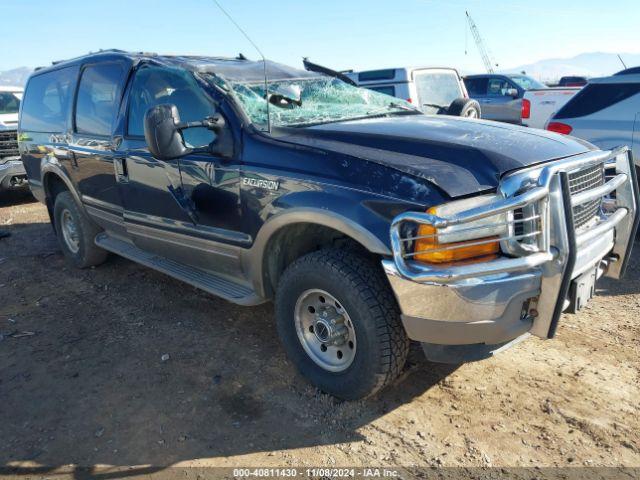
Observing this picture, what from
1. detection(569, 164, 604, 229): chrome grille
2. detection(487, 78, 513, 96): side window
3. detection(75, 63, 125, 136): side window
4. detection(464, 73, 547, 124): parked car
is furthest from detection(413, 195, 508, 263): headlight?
detection(487, 78, 513, 96): side window

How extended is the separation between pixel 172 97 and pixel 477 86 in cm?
1269

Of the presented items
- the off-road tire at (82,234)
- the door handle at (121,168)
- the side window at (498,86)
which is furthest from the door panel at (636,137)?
the side window at (498,86)

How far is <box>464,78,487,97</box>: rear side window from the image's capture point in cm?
1466

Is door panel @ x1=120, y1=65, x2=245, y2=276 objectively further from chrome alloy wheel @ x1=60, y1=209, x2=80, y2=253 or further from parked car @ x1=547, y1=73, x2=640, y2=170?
parked car @ x1=547, y1=73, x2=640, y2=170

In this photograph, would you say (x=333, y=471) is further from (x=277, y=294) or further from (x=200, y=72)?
(x=200, y=72)

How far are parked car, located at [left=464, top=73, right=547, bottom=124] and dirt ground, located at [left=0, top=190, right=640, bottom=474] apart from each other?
1043 centimetres

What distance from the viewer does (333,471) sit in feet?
8.24

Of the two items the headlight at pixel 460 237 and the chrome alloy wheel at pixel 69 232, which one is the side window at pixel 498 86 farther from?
the headlight at pixel 460 237

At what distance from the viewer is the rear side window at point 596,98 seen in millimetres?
5449

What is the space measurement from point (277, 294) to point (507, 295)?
1330mm

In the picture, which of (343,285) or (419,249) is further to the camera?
(343,285)

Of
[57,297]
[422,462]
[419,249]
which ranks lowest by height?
[57,297]

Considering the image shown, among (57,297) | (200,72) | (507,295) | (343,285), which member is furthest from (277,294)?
(57,297)

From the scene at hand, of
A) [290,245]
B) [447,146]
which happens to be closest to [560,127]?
[447,146]
